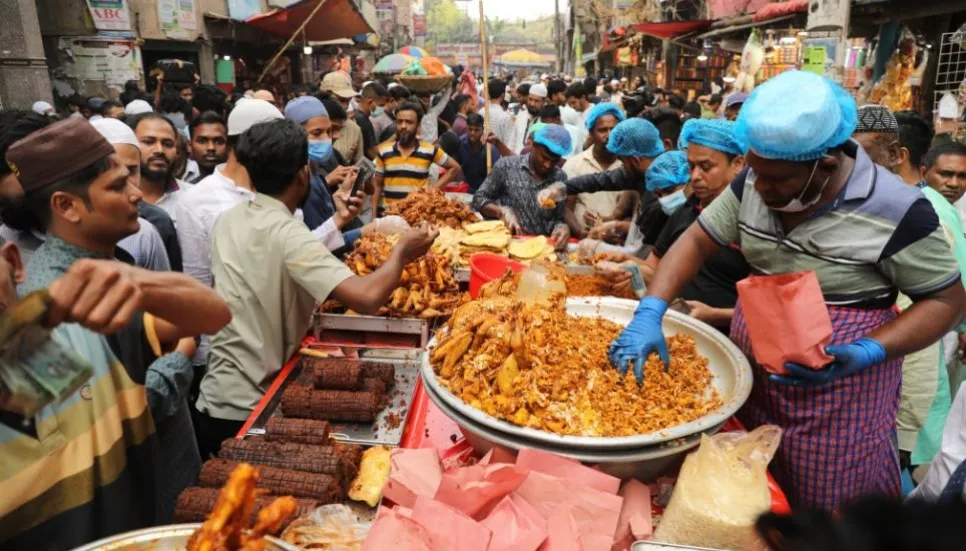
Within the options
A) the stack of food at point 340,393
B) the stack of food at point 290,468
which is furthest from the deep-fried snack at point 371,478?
the stack of food at point 340,393

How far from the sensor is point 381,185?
237 inches

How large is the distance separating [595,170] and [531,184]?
0.78m

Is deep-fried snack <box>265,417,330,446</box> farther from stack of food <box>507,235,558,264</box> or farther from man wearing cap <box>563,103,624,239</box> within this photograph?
man wearing cap <box>563,103,624,239</box>

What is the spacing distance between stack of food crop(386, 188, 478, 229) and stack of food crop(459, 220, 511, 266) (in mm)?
513

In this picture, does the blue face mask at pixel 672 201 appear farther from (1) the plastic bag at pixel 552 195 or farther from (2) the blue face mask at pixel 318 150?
(2) the blue face mask at pixel 318 150

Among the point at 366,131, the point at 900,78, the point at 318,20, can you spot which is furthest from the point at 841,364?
the point at 318,20

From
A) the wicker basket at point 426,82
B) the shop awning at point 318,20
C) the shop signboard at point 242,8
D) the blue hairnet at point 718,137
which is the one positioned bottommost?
the blue hairnet at point 718,137

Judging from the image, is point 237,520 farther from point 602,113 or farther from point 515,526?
point 602,113

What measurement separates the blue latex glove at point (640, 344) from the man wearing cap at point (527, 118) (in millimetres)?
7632

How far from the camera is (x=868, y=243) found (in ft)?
6.19

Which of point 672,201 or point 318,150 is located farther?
point 318,150

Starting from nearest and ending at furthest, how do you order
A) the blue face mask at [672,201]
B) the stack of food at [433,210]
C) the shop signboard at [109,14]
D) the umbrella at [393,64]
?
the blue face mask at [672,201] < the stack of food at [433,210] < the shop signboard at [109,14] < the umbrella at [393,64]

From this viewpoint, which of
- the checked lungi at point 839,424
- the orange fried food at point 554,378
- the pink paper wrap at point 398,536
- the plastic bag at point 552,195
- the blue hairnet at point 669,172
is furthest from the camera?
the plastic bag at point 552,195

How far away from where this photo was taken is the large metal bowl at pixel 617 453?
5.08 ft
